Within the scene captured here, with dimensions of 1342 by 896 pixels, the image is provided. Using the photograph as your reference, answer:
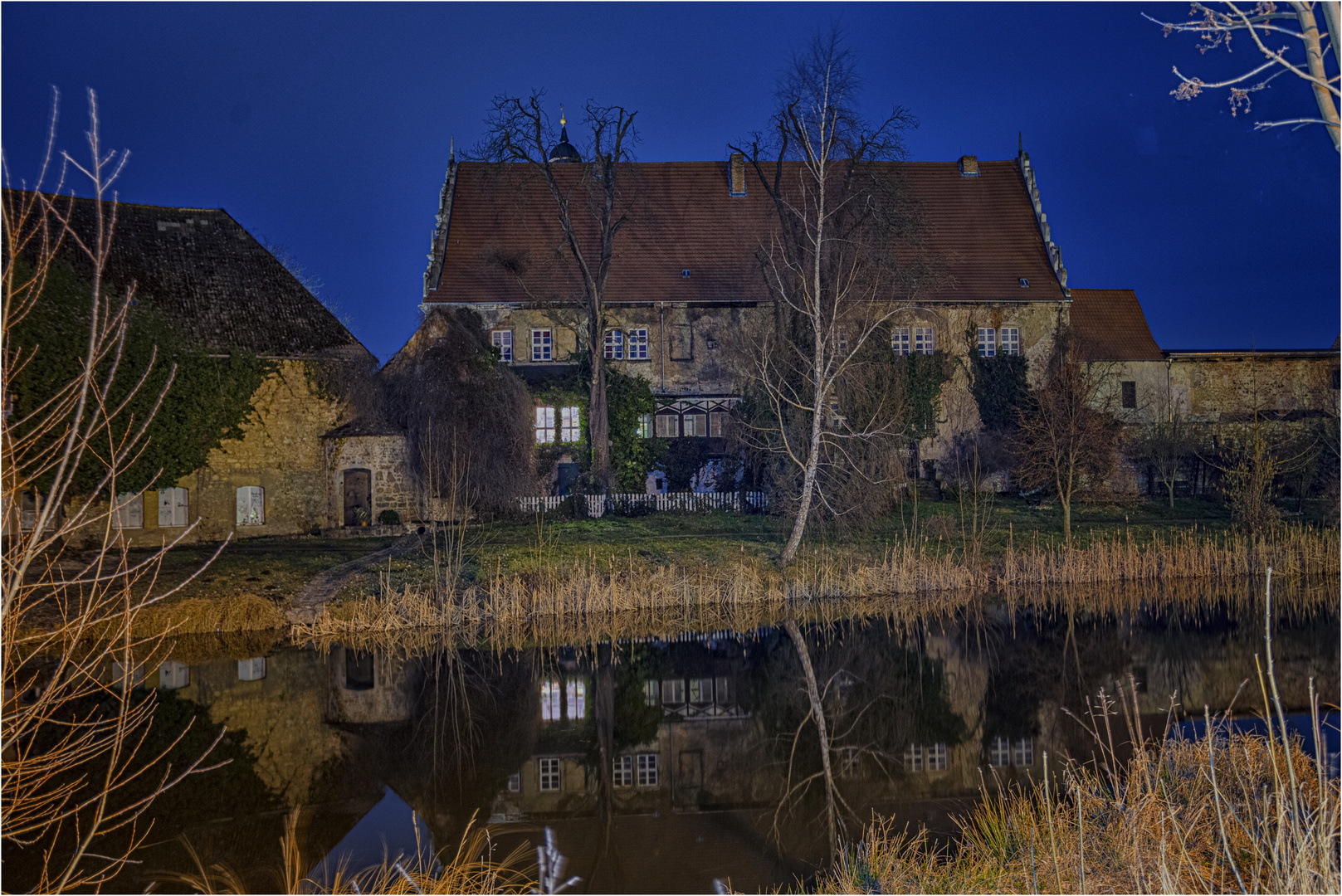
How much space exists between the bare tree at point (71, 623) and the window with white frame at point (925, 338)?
19890 millimetres

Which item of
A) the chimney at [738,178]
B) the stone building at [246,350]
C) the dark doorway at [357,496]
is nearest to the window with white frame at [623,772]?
the dark doorway at [357,496]

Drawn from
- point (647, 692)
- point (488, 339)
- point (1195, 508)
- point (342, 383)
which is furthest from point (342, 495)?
point (1195, 508)

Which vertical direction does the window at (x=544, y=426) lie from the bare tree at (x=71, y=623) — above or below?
above

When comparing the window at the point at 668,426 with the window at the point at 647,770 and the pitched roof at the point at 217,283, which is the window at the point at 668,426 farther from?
the window at the point at 647,770

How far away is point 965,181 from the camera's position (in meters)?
29.8

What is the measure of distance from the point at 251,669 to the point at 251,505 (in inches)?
387

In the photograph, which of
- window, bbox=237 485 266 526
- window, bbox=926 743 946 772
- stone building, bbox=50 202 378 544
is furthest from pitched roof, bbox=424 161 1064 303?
window, bbox=926 743 946 772

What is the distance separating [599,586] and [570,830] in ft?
24.5

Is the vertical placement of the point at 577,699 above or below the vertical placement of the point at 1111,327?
below

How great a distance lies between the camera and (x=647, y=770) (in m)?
9.38

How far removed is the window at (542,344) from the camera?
87.2 feet

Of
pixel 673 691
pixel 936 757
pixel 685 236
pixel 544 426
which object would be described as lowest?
pixel 936 757

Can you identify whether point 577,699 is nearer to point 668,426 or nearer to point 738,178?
point 668,426

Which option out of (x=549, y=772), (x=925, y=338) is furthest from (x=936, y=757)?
(x=925, y=338)
